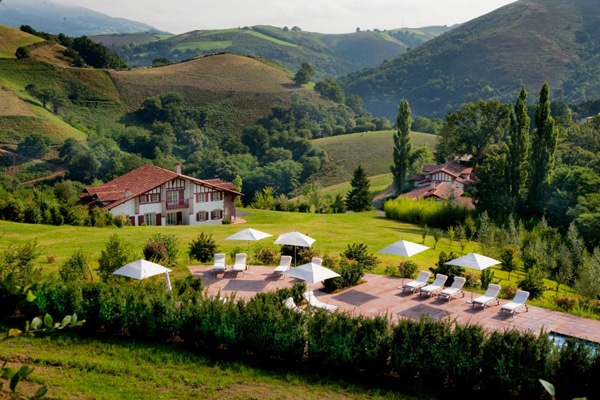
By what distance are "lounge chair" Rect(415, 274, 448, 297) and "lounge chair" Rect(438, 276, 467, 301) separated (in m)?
0.23

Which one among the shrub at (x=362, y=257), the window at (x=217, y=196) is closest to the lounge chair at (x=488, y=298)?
the shrub at (x=362, y=257)

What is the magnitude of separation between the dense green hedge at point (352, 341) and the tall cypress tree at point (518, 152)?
24.7m

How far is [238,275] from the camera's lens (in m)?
19.2

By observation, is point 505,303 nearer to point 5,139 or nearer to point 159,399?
point 159,399

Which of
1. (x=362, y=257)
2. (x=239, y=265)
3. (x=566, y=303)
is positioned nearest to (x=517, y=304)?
(x=566, y=303)

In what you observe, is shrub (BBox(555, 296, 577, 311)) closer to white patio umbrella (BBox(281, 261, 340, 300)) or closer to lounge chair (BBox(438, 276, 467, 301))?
lounge chair (BBox(438, 276, 467, 301))

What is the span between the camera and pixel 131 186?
43.7 metres

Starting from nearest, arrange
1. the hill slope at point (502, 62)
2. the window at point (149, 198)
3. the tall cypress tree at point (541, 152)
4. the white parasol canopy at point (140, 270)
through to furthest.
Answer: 1. the white parasol canopy at point (140, 270)
2. the tall cypress tree at point (541, 152)
3. the window at point (149, 198)
4. the hill slope at point (502, 62)

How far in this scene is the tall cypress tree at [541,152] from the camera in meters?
34.6

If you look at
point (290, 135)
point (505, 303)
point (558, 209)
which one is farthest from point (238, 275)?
point (290, 135)

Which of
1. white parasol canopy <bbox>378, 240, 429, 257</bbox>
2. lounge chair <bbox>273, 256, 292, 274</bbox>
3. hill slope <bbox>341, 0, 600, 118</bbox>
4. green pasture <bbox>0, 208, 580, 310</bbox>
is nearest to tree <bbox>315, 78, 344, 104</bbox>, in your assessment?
hill slope <bbox>341, 0, 600, 118</bbox>

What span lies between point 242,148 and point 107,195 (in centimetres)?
5438

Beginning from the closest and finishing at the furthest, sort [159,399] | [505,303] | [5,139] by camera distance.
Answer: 1. [159,399]
2. [505,303]
3. [5,139]

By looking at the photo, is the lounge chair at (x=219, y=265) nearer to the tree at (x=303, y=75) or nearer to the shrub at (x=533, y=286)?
the shrub at (x=533, y=286)
